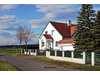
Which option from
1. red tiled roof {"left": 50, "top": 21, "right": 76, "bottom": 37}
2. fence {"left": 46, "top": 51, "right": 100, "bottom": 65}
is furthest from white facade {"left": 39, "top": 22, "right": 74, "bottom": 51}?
fence {"left": 46, "top": 51, "right": 100, "bottom": 65}

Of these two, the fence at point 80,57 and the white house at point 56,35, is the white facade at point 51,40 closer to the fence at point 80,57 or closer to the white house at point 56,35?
the white house at point 56,35

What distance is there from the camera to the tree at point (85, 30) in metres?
23.9

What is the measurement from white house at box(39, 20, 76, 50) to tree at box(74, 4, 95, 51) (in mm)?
10045

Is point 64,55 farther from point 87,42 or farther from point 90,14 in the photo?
point 90,14

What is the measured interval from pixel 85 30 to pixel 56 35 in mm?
13810

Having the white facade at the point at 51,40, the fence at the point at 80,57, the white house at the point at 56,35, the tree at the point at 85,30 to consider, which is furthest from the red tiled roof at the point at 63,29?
the fence at the point at 80,57

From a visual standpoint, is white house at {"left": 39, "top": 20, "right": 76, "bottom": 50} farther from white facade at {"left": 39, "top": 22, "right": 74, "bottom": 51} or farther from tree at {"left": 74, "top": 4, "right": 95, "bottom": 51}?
tree at {"left": 74, "top": 4, "right": 95, "bottom": 51}

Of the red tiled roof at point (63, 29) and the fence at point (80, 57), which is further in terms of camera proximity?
the red tiled roof at point (63, 29)

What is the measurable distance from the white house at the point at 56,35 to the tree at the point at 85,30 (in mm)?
10045

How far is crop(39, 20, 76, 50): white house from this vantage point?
36.8 meters

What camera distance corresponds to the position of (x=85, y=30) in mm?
24578

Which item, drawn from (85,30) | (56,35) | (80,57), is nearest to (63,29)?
(56,35)

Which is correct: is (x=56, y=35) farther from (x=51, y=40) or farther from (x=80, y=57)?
(x=80, y=57)

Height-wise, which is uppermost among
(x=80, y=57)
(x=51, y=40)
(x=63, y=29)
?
(x=63, y=29)
